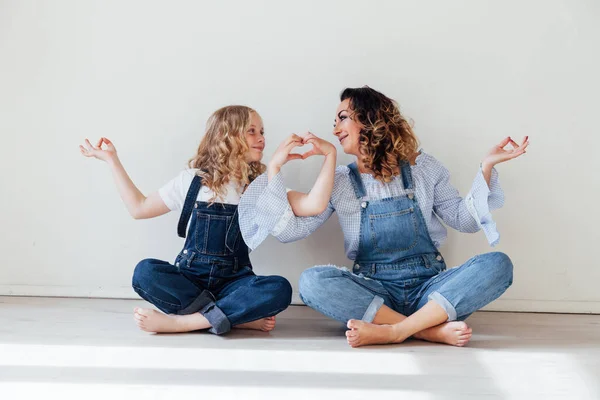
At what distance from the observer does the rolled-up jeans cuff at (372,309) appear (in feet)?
5.33

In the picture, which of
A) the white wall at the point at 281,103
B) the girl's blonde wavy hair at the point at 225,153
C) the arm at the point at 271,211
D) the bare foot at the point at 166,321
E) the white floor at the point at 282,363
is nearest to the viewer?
the white floor at the point at 282,363

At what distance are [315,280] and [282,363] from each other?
0.98 ft

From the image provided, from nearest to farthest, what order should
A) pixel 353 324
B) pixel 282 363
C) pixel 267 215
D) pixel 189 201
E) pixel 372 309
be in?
1. pixel 282 363
2. pixel 353 324
3. pixel 372 309
4. pixel 267 215
5. pixel 189 201

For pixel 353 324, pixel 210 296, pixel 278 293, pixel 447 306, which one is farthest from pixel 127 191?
pixel 447 306

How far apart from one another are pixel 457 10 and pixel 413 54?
0.19 meters

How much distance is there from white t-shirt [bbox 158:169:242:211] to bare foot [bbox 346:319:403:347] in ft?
1.71

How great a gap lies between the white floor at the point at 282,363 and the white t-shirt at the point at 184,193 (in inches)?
13.8

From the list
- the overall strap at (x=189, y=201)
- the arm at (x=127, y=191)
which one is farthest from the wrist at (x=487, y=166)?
the arm at (x=127, y=191)

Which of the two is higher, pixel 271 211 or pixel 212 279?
pixel 271 211

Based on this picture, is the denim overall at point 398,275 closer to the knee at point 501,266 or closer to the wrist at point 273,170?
the knee at point 501,266

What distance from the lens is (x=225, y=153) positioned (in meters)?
1.83

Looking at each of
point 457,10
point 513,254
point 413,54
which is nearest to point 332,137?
point 413,54

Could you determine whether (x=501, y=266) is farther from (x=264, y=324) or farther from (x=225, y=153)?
(x=225, y=153)

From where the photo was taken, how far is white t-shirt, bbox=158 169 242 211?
1833 mm
